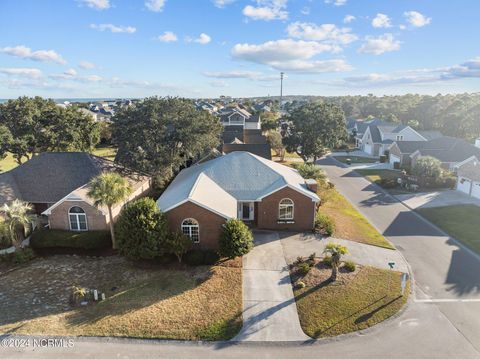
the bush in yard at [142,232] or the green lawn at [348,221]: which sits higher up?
the bush in yard at [142,232]

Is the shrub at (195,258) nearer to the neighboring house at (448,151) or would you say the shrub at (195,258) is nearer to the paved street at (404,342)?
the paved street at (404,342)

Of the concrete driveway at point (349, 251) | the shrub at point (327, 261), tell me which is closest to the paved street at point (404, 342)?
the concrete driveway at point (349, 251)

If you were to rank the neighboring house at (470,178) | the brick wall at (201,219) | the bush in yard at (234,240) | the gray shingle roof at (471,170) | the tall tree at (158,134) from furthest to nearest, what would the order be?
the gray shingle roof at (471,170), the neighboring house at (470,178), the tall tree at (158,134), the brick wall at (201,219), the bush in yard at (234,240)

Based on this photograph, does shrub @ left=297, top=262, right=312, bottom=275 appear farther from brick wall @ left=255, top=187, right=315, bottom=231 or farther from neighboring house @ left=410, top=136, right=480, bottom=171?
neighboring house @ left=410, top=136, right=480, bottom=171

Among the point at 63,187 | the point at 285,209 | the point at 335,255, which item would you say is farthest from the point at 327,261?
the point at 63,187

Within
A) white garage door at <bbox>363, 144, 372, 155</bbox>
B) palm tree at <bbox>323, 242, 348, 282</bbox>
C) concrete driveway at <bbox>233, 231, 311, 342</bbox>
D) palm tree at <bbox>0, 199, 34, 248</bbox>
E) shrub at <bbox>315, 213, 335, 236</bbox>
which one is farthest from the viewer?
white garage door at <bbox>363, 144, 372, 155</bbox>

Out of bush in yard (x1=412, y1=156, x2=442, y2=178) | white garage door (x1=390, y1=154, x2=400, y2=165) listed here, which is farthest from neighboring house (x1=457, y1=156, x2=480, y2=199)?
white garage door (x1=390, y1=154, x2=400, y2=165)

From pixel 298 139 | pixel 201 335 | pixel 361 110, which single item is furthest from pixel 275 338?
pixel 361 110
